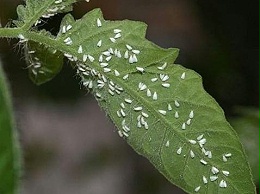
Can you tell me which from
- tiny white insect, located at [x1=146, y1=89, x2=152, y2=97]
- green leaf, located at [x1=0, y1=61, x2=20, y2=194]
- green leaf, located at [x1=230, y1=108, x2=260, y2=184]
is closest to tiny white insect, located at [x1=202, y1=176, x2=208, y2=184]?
tiny white insect, located at [x1=146, y1=89, x2=152, y2=97]

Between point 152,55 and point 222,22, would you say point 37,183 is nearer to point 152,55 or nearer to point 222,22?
point 222,22

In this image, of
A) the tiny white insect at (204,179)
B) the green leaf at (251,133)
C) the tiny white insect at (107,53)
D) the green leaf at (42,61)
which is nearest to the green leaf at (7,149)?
the green leaf at (42,61)

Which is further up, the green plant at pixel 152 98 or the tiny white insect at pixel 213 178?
the green plant at pixel 152 98

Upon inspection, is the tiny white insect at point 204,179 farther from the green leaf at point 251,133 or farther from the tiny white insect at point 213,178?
the green leaf at point 251,133

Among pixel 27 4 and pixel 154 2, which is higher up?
pixel 27 4

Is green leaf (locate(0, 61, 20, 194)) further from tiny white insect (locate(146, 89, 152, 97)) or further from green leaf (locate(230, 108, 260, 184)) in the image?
green leaf (locate(230, 108, 260, 184))

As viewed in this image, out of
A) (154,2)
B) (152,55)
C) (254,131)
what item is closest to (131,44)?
(152,55)

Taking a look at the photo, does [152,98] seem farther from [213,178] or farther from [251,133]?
[251,133]
